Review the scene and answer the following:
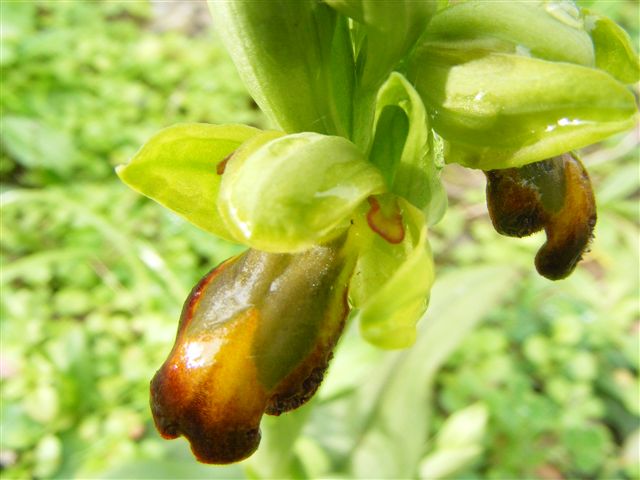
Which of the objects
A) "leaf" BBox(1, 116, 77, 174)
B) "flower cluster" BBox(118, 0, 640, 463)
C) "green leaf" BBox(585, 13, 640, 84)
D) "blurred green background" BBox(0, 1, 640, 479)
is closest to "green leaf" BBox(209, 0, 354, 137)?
"flower cluster" BBox(118, 0, 640, 463)

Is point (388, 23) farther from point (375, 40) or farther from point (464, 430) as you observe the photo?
point (464, 430)

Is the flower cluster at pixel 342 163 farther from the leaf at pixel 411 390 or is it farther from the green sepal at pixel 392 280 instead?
the leaf at pixel 411 390

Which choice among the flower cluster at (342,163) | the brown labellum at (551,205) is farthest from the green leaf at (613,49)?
the brown labellum at (551,205)

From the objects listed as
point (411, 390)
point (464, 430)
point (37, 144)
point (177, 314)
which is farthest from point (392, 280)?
point (37, 144)

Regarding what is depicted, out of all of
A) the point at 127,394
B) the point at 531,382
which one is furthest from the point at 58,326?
the point at 531,382

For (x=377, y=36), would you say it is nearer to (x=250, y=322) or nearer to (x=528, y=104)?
(x=528, y=104)

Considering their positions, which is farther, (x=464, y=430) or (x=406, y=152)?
(x=464, y=430)
